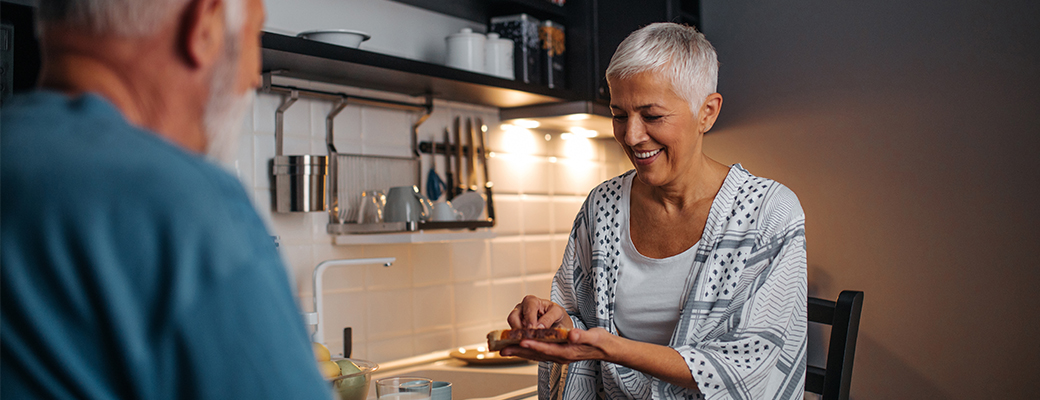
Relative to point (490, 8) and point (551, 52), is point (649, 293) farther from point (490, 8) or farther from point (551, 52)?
point (490, 8)

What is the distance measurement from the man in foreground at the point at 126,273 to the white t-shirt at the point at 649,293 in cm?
96

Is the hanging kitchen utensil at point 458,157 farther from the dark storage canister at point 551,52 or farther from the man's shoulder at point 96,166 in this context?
the man's shoulder at point 96,166

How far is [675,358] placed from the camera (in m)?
1.10

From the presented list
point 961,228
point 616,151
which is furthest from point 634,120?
point 616,151

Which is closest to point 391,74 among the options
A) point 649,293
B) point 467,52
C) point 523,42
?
point 467,52

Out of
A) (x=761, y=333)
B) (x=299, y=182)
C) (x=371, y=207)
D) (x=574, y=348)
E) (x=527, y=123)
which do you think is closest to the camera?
(x=574, y=348)

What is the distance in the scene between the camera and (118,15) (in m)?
0.40

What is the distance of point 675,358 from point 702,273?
0.18 meters

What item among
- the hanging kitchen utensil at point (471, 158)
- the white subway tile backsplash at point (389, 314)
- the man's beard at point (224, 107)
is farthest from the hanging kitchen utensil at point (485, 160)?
the man's beard at point (224, 107)

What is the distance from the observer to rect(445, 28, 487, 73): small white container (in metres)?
1.92

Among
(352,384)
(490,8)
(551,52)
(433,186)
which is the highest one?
(490,8)

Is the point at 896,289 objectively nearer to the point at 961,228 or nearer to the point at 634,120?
the point at 961,228

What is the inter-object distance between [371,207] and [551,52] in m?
0.72

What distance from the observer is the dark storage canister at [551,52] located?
7.03 ft
